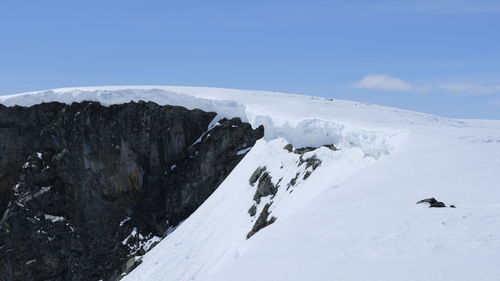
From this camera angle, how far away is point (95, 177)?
1697 inches

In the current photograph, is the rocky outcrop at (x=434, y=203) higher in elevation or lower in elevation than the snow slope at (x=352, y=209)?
higher

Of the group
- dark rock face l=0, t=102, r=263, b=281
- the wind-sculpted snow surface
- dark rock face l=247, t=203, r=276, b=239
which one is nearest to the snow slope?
the wind-sculpted snow surface

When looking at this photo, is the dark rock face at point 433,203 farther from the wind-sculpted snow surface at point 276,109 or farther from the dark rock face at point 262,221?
the dark rock face at point 262,221

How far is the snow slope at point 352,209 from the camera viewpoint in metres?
8.47

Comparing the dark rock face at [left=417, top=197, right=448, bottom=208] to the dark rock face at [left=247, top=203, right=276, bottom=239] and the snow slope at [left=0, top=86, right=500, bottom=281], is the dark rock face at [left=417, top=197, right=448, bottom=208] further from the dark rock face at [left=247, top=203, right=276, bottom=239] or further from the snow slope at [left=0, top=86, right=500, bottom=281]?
the dark rock face at [left=247, top=203, right=276, bottom=239]

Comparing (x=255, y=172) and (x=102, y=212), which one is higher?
(x=255, y=172)

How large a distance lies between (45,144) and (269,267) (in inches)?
1536

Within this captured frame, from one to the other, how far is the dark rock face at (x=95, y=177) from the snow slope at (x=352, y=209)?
16.4 ft

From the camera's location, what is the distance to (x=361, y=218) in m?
10.9

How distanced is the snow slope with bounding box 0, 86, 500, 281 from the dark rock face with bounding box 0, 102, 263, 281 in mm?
4997

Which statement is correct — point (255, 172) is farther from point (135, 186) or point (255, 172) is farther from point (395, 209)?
point (395, 209)

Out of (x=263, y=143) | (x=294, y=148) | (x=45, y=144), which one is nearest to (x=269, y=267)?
(x=294, y=148)

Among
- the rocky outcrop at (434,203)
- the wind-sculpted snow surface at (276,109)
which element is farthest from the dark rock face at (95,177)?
the rocky outcrop at (434,203)

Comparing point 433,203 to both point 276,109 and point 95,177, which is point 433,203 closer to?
point 276,109
